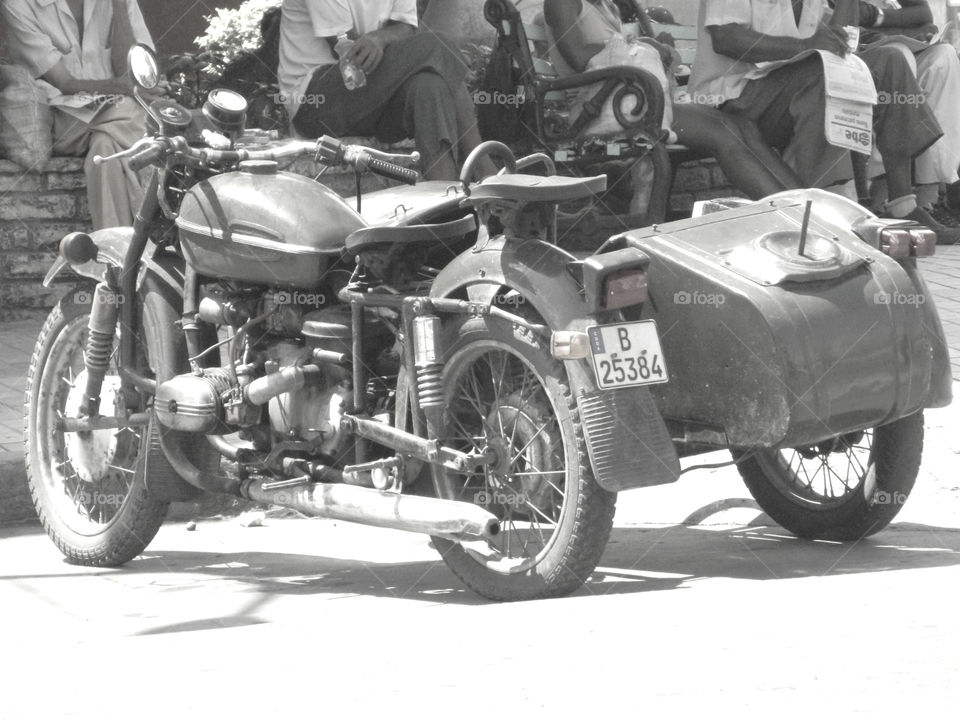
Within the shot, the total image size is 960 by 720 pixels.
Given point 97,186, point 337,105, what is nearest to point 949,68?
point 337,105

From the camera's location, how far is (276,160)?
16.8 ft

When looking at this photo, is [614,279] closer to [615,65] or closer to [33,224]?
[615,65]

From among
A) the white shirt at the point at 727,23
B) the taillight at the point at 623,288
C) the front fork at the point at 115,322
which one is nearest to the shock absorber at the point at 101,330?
the front fork at the point at 115,322

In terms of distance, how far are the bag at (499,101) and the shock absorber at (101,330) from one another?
12.6ft

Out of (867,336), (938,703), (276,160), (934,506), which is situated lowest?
(934,506)

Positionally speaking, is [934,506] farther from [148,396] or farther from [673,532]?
[148,396]

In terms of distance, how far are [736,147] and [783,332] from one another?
14.8 feet

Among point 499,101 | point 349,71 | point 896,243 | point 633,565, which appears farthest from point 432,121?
point 896,243

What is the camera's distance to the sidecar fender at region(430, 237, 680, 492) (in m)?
4.18

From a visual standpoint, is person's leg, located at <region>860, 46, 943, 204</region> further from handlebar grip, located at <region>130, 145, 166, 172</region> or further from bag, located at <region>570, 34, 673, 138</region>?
handlebar grip, located at <region>130, 145, 166, 172</region>

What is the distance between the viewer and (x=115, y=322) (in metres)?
5.44

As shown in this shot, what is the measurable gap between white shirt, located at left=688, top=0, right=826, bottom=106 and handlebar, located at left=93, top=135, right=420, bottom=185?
4.18 metres

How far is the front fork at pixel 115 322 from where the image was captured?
534 centimetres

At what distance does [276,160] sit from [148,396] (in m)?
0.87
